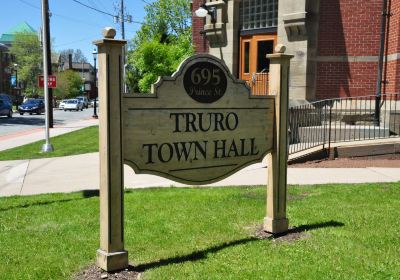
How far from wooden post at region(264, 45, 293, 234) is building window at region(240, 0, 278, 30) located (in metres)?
10.1

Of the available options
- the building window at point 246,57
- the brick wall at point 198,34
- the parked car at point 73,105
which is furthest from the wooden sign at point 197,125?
the parked car at point 73,105

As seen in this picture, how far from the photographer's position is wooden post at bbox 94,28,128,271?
3.82 metres

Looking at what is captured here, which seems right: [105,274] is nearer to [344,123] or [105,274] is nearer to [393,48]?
[344,123]

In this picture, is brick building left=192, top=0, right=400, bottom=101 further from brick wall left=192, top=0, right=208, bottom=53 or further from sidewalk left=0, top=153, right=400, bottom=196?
sidewalk left=0, top=153, right=400, bottom=196

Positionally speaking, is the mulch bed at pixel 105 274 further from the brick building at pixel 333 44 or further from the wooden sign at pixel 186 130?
the brick building at pixel 333 44

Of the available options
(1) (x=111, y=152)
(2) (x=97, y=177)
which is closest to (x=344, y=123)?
(2) (x=97, y=177)

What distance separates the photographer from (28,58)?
281 feet

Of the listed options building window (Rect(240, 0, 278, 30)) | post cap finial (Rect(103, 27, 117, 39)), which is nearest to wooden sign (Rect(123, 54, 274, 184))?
post cap finial (Rect(103, 27, 117, 39))

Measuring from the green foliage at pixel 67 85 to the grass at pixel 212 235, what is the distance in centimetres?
8569

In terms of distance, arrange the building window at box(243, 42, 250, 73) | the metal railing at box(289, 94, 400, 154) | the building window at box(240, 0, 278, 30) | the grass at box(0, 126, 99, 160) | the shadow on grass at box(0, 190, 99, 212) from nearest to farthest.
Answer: the shadow on grass at box(0, 190, 99, 212) < the metal railing at box(289, 94, 400, 154) < the grass at box(0, 126, 99, 160) < the building window at box(240, 0, 278, 30) < the building window at box(243, 42, 250, 73)

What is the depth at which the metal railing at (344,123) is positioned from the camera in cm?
1159

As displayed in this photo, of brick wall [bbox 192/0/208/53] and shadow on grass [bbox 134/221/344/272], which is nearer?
shadow on grass [bbox 134/221/344/272]

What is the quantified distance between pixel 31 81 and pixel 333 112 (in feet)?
272

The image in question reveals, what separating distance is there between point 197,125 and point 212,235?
1.33 metres
